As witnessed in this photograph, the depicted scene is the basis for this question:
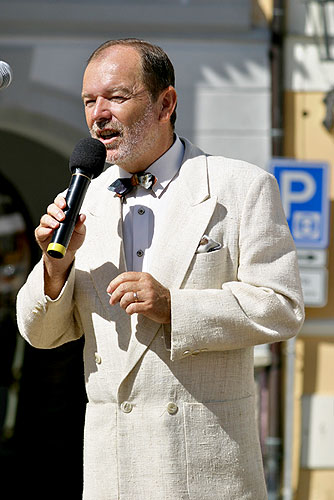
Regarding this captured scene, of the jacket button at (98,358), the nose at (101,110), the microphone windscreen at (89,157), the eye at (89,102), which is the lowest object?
the jacket button at (98,358)

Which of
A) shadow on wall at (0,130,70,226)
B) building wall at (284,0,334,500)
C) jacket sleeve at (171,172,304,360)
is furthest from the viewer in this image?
shadow on wall at (0,130,70,226)

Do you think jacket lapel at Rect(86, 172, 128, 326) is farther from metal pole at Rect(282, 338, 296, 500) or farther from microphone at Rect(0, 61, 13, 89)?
metal pole at Rect(282, 338, 296, 500)

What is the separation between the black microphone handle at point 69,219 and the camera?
2137mm

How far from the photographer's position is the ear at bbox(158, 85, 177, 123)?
2502mm

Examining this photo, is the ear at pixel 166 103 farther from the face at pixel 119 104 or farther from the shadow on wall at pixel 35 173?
the shadow on wall at pixel 35 173

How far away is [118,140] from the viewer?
7.90ft

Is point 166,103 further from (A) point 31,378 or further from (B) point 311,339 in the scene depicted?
(A) point 31,378

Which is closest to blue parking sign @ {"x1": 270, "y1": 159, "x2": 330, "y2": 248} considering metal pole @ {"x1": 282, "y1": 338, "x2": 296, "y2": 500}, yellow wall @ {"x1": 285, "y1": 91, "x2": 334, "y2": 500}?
yellow wall @ {"x1": 285, "y1": 91, "x2": 334, "y2": 500}

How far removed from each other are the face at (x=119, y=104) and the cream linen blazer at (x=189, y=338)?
0.18m

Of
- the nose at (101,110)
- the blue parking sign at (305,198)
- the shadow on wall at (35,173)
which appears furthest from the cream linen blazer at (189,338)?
the shadow on wall at (35,173)

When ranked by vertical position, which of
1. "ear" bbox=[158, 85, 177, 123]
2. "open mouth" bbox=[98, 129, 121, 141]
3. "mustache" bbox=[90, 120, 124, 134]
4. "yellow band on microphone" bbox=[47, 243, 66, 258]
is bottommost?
"yellow band on microphone" bbox=[47, 243, 66, 258]

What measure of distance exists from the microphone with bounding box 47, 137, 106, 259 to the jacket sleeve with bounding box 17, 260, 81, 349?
24 cm

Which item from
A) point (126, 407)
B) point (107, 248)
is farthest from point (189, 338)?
point (107, 248)

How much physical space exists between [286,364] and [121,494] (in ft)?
13.5
